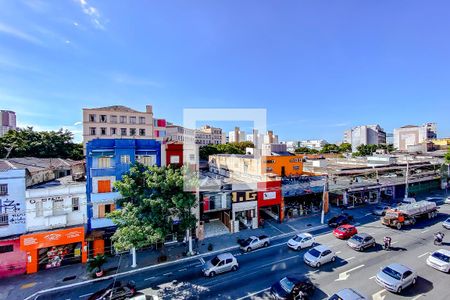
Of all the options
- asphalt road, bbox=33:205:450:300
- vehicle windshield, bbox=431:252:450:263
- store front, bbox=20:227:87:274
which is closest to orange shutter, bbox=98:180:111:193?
store front, bbox=20:227:87:274

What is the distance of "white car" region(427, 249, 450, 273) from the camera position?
16.9 m

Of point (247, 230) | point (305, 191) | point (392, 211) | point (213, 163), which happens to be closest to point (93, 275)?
point (247, 230)

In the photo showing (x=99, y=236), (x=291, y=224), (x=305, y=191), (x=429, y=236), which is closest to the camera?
(x=99, y=236)

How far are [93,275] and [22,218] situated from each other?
846cm

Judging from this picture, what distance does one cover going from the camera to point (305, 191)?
103ft

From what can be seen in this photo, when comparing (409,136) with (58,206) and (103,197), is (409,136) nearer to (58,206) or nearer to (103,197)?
(103,197)

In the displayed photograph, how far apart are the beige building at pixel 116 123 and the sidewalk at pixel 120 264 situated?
3934cm

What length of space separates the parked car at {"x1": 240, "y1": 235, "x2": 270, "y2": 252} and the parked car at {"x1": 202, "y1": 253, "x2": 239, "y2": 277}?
10.5 feet

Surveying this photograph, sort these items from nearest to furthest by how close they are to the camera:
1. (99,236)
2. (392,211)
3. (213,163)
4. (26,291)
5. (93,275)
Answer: (26,291), (93,275), (99,236), (392,211), (213,163)

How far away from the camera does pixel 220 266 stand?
17734 mm

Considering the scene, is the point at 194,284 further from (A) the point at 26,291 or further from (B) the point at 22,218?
(B) the point at 22,218

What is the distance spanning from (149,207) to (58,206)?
9628 mm

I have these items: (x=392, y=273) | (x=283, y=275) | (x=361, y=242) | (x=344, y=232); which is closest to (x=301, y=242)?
(x=283, y=275)

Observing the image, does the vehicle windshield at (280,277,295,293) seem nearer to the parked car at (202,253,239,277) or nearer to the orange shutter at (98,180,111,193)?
the parked car at (202,253,239,277)
